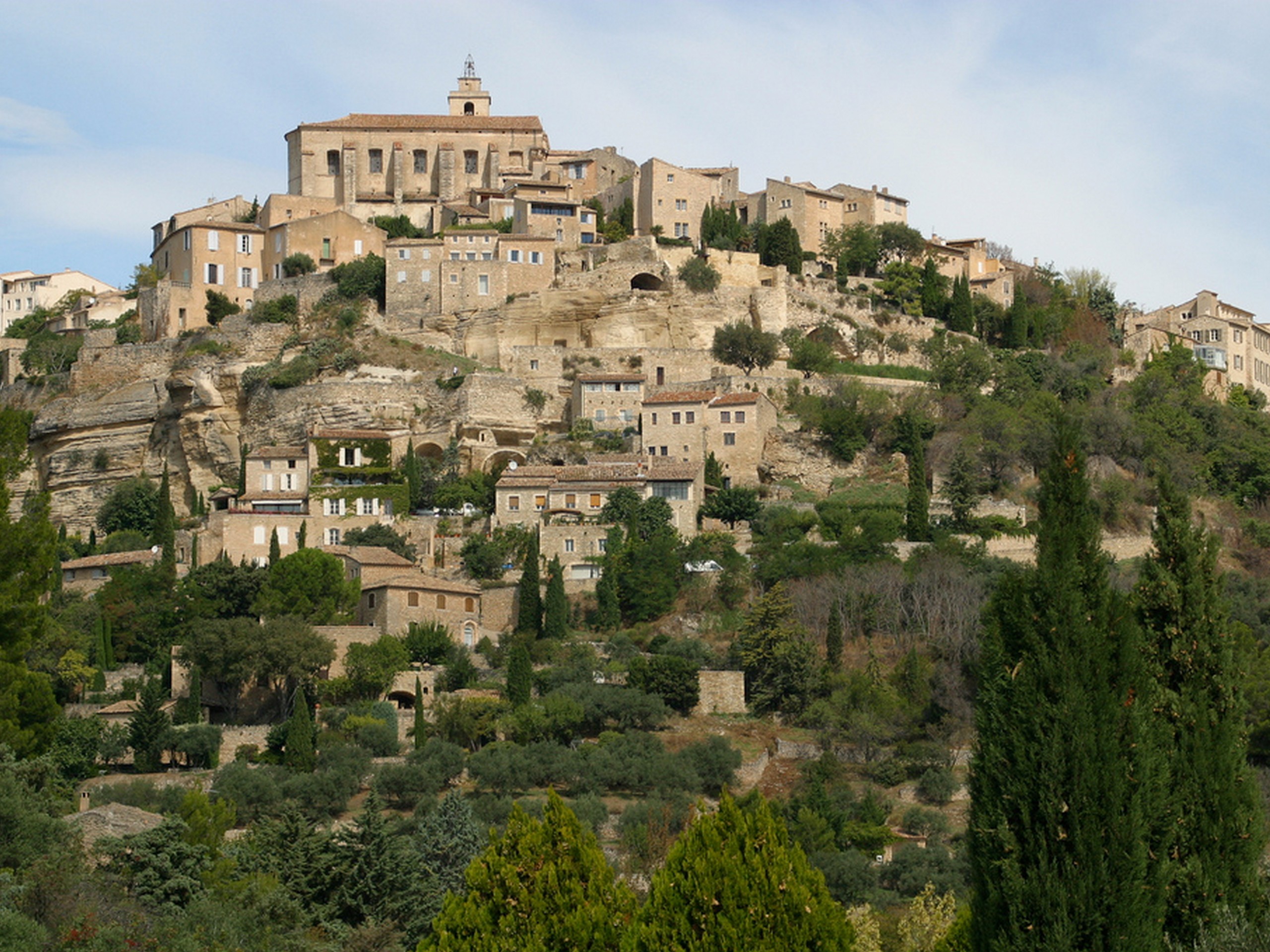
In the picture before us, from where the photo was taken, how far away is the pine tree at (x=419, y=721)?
44.5 meters

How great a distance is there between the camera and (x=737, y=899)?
1614cm

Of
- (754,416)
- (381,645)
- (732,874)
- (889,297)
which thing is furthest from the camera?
(889,297)

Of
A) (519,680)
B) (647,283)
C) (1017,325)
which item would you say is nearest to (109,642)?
(519,680)

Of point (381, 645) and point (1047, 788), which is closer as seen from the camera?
point (1047, 788)

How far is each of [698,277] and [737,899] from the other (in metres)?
57.3

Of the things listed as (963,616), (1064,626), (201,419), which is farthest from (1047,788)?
(201,419)

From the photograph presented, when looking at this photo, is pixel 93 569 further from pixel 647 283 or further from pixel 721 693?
pixel 647 283

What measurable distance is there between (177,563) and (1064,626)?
152 ft

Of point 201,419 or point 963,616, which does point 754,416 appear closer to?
point 963,616

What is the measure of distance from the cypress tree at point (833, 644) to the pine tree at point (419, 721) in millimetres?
11843

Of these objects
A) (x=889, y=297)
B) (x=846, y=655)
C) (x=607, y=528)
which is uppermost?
(x=889, y=297)

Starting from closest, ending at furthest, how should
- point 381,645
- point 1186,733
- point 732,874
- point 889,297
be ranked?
point 1186,733, point 732,874, point 381,645, point 889,297

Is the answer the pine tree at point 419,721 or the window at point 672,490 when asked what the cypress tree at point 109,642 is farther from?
the window at point 672,490

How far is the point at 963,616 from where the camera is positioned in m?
49.2
